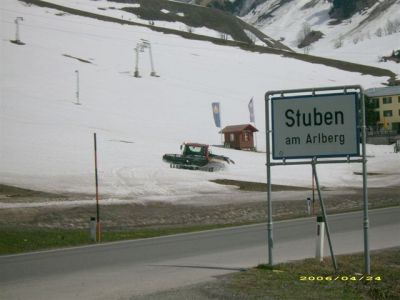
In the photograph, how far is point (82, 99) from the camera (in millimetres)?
74438

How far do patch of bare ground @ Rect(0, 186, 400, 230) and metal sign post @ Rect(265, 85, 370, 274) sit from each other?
14341mm

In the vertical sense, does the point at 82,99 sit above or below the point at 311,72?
below

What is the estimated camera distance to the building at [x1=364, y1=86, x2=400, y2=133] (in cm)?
10331

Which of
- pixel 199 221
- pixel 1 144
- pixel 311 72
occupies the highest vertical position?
pixel 311 72

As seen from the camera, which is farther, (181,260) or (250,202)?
(250,202)

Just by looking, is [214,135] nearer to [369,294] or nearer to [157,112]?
[157,112]

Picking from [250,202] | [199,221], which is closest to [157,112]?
[250,202]

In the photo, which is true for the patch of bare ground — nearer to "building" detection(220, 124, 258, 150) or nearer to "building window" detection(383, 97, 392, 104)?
"building" detection(220, 124, 258, 150)

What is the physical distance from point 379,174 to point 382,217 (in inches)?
1304

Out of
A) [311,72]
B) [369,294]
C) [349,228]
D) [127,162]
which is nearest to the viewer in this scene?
[369,294]

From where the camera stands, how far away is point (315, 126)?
11.6 metres

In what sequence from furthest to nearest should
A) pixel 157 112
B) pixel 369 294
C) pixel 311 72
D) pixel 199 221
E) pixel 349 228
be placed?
1. pixel 311 72
2. pixel 157 112
3. pixel 199 221
4. pixel 349 228
5. pixel 369 294

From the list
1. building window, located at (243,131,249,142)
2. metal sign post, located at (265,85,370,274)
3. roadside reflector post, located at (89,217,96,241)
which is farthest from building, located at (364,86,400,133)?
metal sign post, located at (265,85,370,274)
